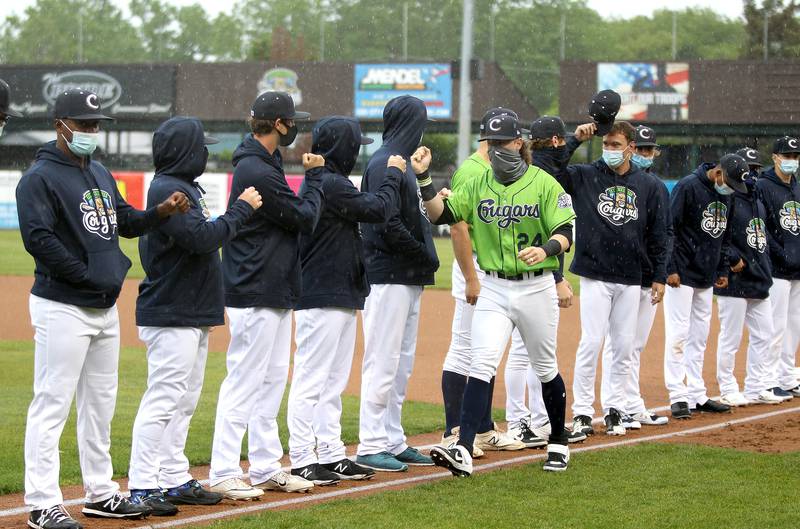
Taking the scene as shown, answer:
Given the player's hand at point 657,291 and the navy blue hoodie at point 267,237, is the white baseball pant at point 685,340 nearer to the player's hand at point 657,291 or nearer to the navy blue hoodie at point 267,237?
the player's hand at point 657,291

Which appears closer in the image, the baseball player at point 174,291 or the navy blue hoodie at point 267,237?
the baseball player at point 174,291

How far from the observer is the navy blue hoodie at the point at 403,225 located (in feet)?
24.5

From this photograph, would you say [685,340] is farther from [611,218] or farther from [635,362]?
[611,218]

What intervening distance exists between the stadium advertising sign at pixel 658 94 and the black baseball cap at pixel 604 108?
103 ft

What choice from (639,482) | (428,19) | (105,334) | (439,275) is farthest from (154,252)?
(428,19)

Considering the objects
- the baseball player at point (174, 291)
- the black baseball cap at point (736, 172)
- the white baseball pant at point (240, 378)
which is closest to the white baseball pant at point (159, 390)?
the baseball player at point (174, 291)

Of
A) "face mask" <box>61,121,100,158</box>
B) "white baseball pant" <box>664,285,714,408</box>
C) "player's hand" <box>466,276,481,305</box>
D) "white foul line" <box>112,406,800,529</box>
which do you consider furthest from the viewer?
"white baseball pant" <box>664,285,714,408</box>

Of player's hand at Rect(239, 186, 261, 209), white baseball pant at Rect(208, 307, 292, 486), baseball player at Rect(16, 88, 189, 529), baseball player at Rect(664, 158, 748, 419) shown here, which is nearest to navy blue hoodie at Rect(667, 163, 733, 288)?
baseball player at Rect(664, 158, 748, 419)

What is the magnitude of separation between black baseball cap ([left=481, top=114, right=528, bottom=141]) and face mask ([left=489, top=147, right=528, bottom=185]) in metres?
0.08

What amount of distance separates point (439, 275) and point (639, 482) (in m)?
19.0

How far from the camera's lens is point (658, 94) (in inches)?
1555

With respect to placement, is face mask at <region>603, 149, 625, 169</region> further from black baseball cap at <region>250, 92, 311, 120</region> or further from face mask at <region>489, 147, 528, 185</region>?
black baseball cap at <region>250, 92, 311, 120</region>

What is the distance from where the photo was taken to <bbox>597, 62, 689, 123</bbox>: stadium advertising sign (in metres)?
39.4

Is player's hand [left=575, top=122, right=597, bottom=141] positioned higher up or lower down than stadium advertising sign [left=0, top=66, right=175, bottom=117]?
lower down
